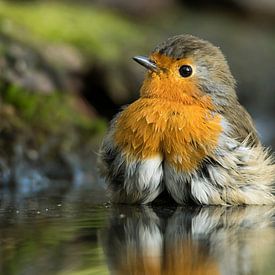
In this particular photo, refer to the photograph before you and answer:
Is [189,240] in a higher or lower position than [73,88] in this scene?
lower

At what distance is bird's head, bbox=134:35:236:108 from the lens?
5898 millimetres

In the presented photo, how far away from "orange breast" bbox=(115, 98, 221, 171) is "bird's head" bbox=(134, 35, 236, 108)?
0.11 meters

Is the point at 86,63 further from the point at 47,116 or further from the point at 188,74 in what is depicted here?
the point at 188,74

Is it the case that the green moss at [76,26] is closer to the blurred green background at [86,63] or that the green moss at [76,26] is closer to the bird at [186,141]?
the blurred green background at [86,63]

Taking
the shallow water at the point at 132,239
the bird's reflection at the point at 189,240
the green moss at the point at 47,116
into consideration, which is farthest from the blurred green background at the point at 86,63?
the bird's reflection at the point at 189,240

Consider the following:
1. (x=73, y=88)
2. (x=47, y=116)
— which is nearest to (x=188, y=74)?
(x=47, y=116)

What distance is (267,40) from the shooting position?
1395 cm

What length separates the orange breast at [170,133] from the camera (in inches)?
218

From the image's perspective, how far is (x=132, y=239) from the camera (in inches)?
166

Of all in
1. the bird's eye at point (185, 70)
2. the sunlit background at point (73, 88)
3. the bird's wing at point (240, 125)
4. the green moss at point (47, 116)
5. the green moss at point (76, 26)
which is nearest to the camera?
the sunlit background at point (73, 88)

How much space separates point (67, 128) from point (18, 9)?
3.89 metres

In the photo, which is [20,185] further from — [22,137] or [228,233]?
[228,233]

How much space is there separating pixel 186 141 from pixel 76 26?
21.0ft

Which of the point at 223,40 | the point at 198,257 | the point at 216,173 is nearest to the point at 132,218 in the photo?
the point at 216,173
